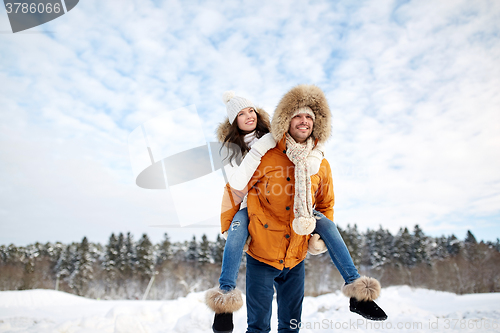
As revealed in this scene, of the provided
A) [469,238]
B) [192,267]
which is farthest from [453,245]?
[192,267]

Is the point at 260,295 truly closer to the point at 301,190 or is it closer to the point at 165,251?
the point at 301,190

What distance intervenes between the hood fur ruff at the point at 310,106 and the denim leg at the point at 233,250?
82cm

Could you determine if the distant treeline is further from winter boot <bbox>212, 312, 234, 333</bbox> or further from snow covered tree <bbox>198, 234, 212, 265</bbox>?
winter boot <bbox>212, 312, 234, 333</bbox>

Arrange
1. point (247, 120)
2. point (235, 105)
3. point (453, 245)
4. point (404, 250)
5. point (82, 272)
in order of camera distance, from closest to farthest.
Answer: point (247, 120) → point (235, 105) → point (82, 272) → point (404, 250) → point (453, 245)

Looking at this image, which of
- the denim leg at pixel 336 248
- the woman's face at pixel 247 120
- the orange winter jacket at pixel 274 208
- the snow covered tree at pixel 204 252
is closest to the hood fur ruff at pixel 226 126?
the woman's face at pixel 247 120

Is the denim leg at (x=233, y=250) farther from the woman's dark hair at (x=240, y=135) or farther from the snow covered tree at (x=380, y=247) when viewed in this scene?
the snow covered tree at (x=380, y=247)

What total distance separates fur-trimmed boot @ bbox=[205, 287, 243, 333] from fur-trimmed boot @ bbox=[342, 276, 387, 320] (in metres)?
0.90

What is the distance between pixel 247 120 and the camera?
9.45 feet

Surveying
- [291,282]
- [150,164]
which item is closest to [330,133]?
[291,282]

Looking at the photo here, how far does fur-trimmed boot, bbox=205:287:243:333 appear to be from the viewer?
1.93m

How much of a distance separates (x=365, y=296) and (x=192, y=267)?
40.4 m

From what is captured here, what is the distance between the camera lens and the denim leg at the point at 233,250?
211 cm

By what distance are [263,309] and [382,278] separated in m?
43.6

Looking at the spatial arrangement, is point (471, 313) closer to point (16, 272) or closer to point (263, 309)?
point (263, 309)
